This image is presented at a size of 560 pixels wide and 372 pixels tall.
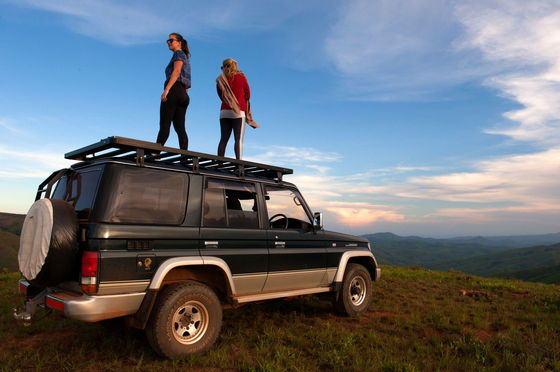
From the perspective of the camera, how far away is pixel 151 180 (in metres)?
4.34

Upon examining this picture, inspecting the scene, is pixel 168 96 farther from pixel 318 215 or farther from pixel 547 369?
pixel 547 369

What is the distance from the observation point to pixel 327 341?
16.2 ft

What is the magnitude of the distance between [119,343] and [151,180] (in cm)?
224

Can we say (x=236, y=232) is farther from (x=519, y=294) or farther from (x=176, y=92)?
(x=519, y=294)

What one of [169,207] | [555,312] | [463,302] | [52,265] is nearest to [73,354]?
[52,265]

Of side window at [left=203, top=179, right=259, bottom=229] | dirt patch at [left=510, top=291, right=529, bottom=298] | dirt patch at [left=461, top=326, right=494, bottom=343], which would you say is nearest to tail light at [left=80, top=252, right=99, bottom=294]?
side window at [left=203, top=179, right=259, bottom=229]

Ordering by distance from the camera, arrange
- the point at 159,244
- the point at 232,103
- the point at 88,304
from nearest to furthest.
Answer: the point at 88,304 → the point at 159,244 → the point at 232,103

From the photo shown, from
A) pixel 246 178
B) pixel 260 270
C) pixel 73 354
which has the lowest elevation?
Answer: pixel 73 354

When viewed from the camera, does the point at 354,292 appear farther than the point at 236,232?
Yes

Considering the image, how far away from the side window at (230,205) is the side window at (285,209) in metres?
0.33

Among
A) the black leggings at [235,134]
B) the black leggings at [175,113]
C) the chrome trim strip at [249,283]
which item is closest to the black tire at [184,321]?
the chrome trim strip at [249,283]

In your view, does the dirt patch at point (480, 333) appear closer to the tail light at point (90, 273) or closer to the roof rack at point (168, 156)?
the roof rack at point (168, 156)

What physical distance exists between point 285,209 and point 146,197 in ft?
7.92

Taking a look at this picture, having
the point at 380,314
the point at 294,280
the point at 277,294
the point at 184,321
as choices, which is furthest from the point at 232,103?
the point at 380,314
